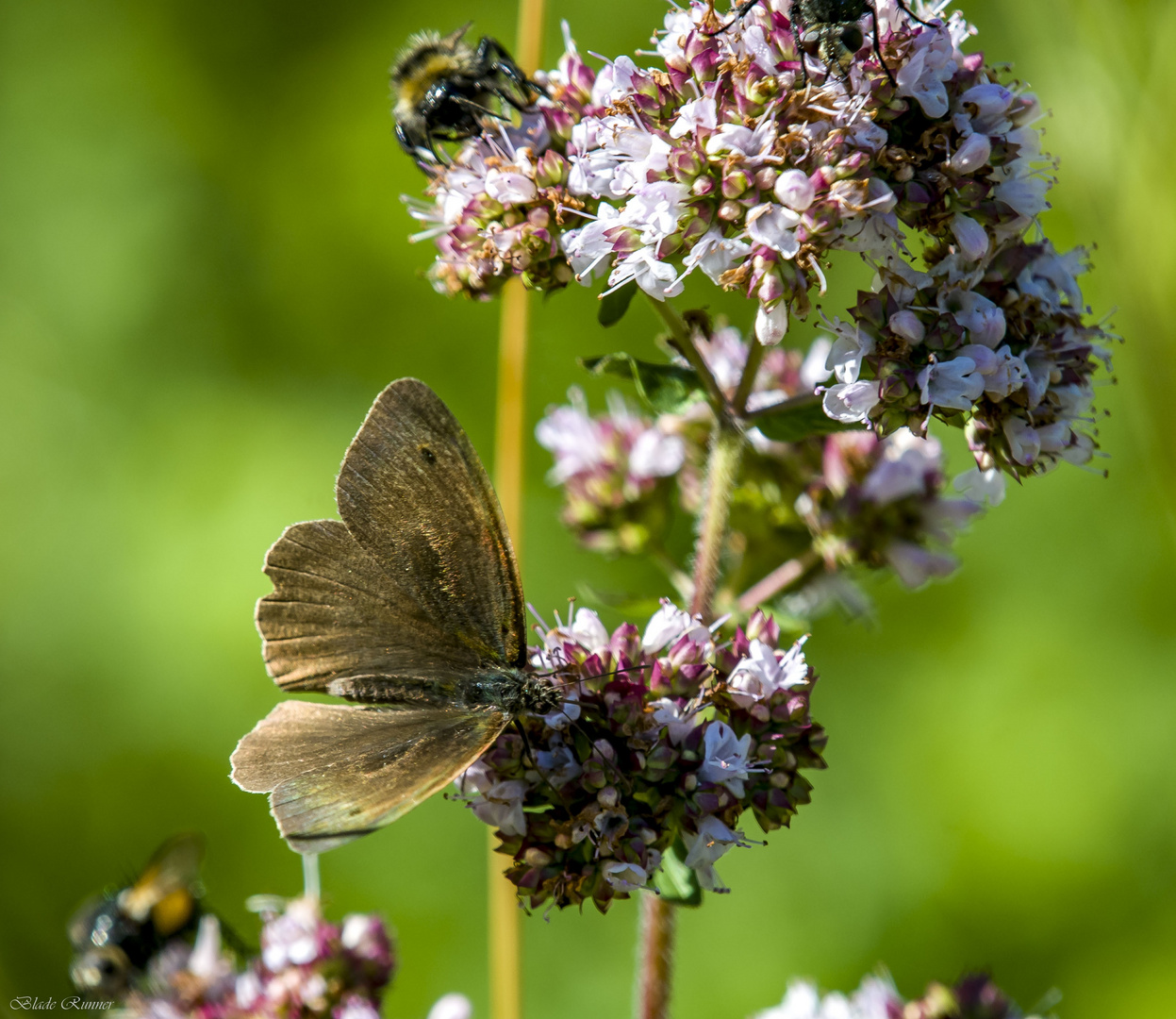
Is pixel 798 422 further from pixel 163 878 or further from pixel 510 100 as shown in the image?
pixel 163 878

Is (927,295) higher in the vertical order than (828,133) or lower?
lower

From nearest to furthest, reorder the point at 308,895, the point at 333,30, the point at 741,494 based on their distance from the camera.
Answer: the point at 308,895 → the point at 741,494 → the point at 333,30

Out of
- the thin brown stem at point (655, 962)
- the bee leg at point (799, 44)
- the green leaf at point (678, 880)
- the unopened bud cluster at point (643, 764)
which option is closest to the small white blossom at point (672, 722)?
the unopened bud cluster at point (643, 764)

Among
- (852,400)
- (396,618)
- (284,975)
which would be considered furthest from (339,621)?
(852,400)

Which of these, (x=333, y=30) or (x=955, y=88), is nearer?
(x=955, y=88)

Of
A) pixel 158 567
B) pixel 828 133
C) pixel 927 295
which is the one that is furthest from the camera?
pixel 158 567

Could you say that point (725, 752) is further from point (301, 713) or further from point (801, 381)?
point (801, 381)

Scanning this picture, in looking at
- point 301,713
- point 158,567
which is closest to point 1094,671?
point 301,713
